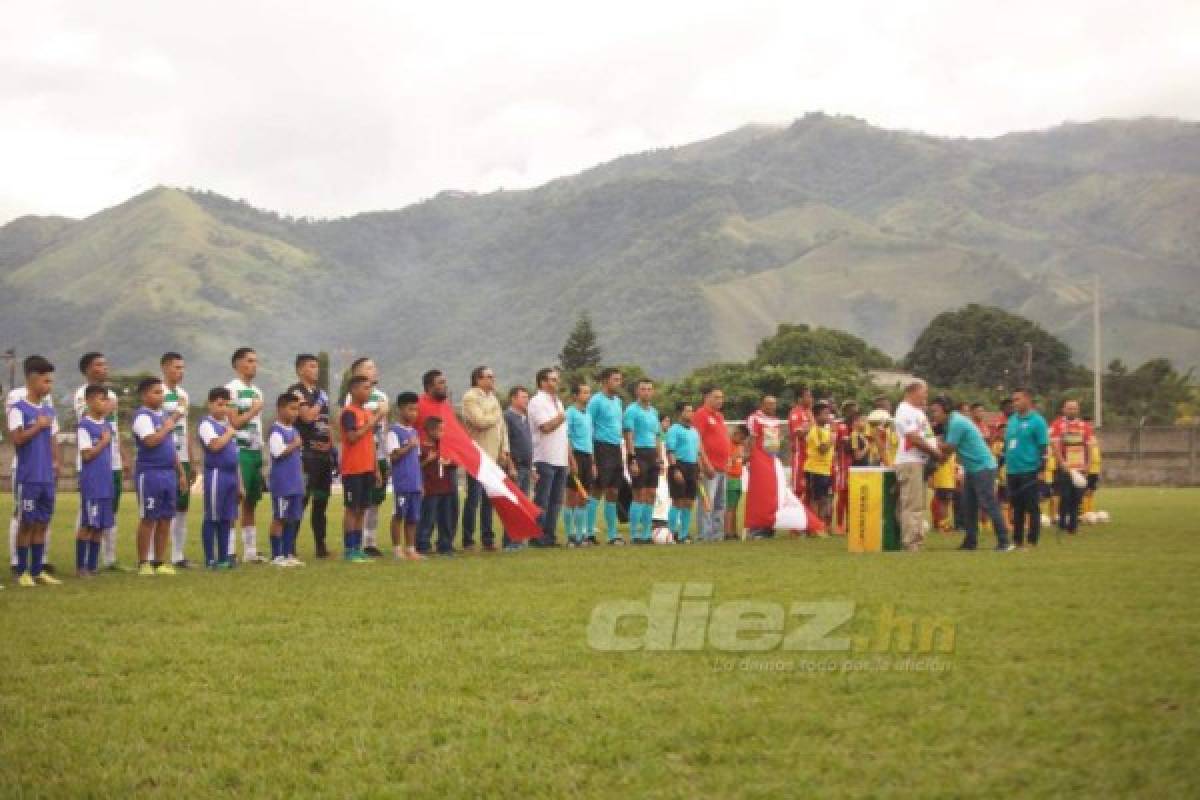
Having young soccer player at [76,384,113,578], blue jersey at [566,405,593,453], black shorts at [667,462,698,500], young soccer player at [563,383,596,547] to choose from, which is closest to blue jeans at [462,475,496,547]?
young soccer player at [563,383,596,547]

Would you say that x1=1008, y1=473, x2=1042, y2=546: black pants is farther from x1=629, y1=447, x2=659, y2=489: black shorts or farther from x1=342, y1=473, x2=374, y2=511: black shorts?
x1=342, y1=473, x2=374, y2=511: black shorts

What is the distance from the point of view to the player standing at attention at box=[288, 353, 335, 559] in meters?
16.8

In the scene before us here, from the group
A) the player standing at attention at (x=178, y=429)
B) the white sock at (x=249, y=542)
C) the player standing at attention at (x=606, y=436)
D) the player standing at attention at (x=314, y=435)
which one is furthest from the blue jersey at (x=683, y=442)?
the player standing at attention at (x=178, y=429)

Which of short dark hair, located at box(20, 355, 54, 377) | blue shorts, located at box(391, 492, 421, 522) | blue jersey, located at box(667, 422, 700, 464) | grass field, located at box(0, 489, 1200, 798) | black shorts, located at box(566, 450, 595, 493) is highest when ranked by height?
short dark hair, located at box(20, 355, 54, 377)

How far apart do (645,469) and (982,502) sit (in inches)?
211

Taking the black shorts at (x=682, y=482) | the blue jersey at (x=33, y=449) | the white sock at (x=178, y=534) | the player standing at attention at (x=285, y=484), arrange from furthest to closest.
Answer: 1. the black shorts at (x=682, y=482)
2. the white sock at (x=178, y=534)
3. the player standing at attention at (x=285, y=484)
4. the blue jersey at (x=33, y=449)

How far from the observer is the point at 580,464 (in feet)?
65.8

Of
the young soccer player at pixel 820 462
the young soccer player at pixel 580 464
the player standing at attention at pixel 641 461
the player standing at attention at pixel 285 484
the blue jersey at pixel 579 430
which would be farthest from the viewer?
the young soccer player at pixel 820 462

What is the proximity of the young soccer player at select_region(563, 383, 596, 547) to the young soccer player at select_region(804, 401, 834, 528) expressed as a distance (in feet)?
12.7

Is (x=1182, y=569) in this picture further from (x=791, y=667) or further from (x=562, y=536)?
(x=562, y=536)

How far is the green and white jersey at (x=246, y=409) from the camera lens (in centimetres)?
1600

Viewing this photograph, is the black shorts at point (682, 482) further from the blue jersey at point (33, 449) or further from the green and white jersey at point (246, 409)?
the blue jersey at point (33, 449)

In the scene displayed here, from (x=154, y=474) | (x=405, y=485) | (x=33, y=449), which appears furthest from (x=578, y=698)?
(x=405, y=485)

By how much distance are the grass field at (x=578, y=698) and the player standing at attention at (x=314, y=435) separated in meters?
4.76
